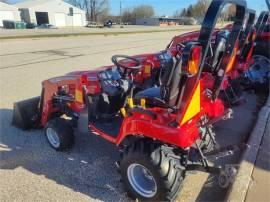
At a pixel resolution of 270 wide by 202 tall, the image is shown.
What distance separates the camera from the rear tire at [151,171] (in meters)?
2.57

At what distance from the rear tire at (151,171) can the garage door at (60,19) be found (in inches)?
2236

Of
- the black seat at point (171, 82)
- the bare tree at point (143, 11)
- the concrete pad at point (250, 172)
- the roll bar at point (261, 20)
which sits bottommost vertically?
the bare tree at point (143, 11)

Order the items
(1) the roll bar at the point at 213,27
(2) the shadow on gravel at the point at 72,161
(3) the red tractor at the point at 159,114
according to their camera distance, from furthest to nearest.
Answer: (2) the shadow on gravel at the point at 72,161 → (3) the red tractor at the point at 159,114 → (1) the roll bar at the point at 213,27

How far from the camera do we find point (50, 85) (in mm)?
3928

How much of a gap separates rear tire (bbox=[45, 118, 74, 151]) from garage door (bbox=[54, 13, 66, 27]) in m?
55.6

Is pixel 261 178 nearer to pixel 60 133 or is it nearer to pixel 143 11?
pixel 60 133

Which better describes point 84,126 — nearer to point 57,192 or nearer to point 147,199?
point 57,192

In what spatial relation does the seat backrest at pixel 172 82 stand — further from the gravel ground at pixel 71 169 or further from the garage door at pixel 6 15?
the garage door at pixel 6 15

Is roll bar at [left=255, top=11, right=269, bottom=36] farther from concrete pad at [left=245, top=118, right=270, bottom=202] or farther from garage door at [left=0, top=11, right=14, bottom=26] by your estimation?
garage door at [left=0, top=11, right=14, bottom=26]

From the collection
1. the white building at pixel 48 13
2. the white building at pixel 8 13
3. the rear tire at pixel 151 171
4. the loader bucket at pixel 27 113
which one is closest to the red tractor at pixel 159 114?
the rear tire at pixel 151 171

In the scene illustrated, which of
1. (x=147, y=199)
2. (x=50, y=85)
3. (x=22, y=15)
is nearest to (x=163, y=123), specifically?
(x=147, y=199)

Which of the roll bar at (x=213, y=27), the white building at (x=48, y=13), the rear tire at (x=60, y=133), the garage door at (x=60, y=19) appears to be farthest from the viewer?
the garage door at (x=60, y=19)

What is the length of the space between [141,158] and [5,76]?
21.1ft

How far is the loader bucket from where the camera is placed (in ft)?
14.2
